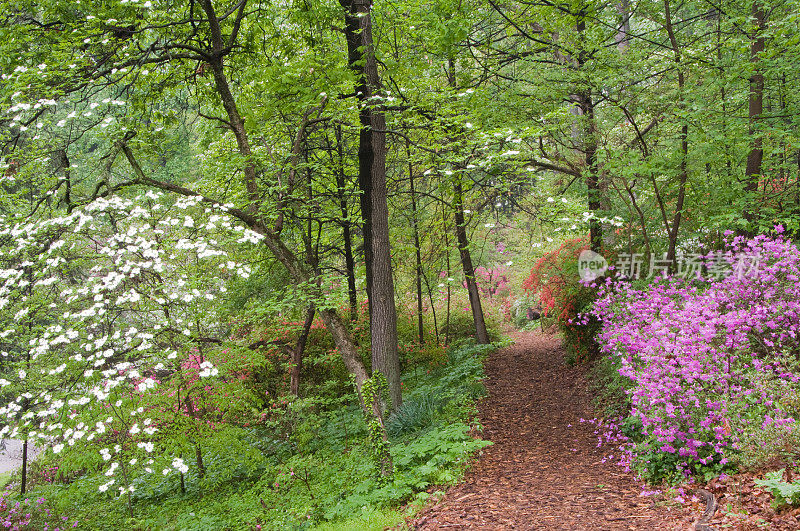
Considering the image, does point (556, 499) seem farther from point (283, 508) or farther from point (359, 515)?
point (283, 508)

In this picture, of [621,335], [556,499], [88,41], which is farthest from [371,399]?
[88,41]

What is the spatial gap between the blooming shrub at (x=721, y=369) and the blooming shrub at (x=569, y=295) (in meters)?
3.13

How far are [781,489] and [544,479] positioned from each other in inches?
86.0

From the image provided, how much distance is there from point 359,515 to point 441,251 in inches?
291

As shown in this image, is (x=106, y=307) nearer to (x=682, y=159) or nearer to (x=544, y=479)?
(x=544, y=479)

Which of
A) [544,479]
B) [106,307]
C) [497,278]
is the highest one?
[106,307]

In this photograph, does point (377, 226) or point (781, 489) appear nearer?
point (781, 489)

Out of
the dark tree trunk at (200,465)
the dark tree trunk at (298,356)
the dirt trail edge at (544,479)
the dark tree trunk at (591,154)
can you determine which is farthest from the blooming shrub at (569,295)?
the dark tree trunk at (200,465)

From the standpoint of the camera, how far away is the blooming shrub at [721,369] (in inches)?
166

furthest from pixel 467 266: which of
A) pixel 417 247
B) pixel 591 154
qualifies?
pixel 591 154

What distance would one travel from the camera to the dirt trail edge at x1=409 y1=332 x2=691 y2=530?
4.05 metres

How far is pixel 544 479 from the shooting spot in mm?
5102

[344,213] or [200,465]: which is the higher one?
[344,213]

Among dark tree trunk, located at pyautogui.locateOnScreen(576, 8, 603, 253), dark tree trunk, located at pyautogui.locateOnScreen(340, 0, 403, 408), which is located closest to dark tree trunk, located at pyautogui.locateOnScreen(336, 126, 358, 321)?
dark tree trunk, located at pyautogui.locateOnScreen(340, 0, 403, 408)
